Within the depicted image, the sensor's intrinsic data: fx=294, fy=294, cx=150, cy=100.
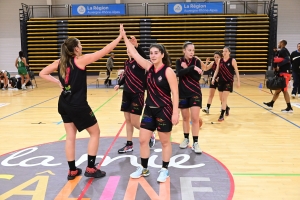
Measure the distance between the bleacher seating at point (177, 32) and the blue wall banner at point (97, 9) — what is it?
32cm

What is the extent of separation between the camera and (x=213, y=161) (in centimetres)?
429

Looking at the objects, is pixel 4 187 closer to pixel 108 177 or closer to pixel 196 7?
pixel 108 177

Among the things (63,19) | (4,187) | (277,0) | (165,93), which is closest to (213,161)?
(165,93)

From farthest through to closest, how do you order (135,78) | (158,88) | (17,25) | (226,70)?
(17,25) < (226,70) < (135,78) < (158,88)

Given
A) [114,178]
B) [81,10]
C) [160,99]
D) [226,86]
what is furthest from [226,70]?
[81,10]

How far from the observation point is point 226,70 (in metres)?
6.87

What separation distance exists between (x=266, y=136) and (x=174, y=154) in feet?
7.07

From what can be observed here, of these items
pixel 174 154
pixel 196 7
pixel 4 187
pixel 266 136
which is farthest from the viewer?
pixel 196 7

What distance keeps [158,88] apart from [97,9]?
1591cm

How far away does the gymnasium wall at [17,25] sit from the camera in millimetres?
18750

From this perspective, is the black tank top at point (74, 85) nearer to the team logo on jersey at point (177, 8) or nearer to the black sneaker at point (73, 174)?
the black sneaker at point (73, 174)

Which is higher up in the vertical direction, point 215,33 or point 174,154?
point 215,33

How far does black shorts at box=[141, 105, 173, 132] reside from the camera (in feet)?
11.3

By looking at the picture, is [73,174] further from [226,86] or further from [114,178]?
[226,86]
